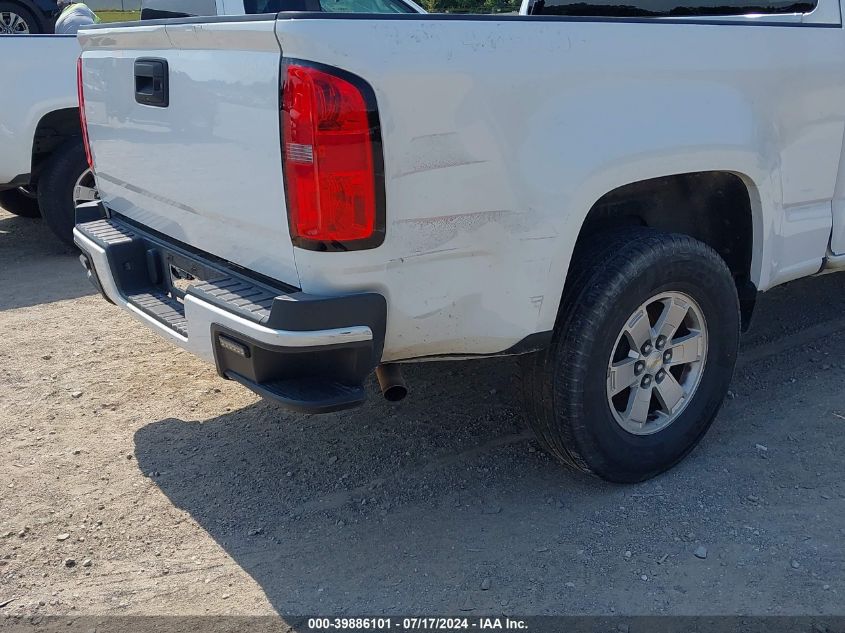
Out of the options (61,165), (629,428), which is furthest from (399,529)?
(61,165)

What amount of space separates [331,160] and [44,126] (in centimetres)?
458

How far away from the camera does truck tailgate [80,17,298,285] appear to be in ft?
8.25

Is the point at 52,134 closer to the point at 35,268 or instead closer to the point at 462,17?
the point at 35,268

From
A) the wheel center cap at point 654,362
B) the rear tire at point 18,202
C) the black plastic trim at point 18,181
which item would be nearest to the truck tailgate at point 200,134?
the wheel center cap at point 654,362

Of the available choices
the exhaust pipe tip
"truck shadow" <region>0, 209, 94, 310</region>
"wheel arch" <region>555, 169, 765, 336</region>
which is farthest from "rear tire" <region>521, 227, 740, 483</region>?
"truck shadow" <region>0, 209, 94, 310</region>

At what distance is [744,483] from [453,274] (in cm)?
149

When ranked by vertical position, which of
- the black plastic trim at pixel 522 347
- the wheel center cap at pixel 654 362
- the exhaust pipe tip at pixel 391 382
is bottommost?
the wheel center cap at pixel 654 362

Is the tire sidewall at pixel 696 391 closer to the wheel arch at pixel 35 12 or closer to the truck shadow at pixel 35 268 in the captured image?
the truck shadow at pixel 35 268

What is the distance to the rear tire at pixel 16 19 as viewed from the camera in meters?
7.70

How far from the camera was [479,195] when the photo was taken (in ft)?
8.43

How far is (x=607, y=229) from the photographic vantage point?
126 inches

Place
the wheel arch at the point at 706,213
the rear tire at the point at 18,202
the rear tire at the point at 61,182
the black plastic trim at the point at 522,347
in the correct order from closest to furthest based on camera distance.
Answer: the black plastic trim at the point at 522,347 → the wheel arch at the point at 706,213 → the rear tire at the point at 61,182 → the rear tire at the point at 18,202

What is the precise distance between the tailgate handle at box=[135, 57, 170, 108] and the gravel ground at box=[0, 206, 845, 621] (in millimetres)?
1435

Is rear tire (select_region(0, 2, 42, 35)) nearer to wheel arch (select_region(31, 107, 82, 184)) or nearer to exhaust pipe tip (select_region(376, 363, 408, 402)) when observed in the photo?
wheel arch (select_region(31, 107, 82, 184))
